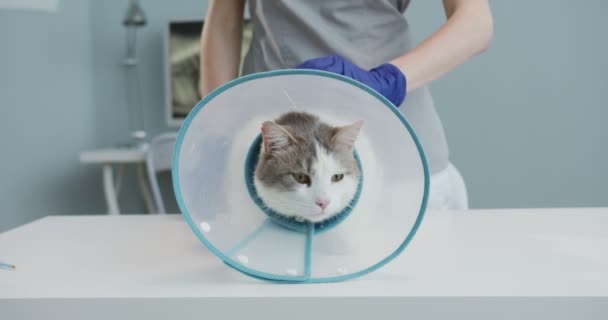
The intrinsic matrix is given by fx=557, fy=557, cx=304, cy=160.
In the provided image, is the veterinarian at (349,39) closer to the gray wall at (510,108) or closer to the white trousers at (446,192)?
the white trousers at (446,192)

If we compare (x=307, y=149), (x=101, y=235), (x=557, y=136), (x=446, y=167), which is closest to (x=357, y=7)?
(x=446, y=167)

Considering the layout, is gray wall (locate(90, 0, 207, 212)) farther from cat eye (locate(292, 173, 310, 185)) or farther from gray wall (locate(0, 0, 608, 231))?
cat eye (locate(292, 173, 310, 185))

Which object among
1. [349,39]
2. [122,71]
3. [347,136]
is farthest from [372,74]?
[122,71]

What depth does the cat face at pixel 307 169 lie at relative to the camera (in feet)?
2.05

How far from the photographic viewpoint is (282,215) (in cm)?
63

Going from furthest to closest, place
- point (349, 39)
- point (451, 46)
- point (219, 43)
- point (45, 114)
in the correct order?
point (45, 114)
point (219, 43)
point (349, 39)
point (451, 46)

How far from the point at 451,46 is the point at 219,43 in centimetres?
49

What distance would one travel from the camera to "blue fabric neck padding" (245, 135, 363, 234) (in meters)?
0.62

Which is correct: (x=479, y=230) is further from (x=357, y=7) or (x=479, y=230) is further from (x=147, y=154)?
(x=147, y=154)

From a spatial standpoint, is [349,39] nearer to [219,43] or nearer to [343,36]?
[343,36]

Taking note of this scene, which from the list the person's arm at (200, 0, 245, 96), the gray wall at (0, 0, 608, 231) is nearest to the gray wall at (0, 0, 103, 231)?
the gray wall at (0, 0, 608, 231)

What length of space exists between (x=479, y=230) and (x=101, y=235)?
52cm

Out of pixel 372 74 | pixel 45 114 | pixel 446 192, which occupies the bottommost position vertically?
pixel 45 114

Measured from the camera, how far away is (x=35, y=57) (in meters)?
2.80
